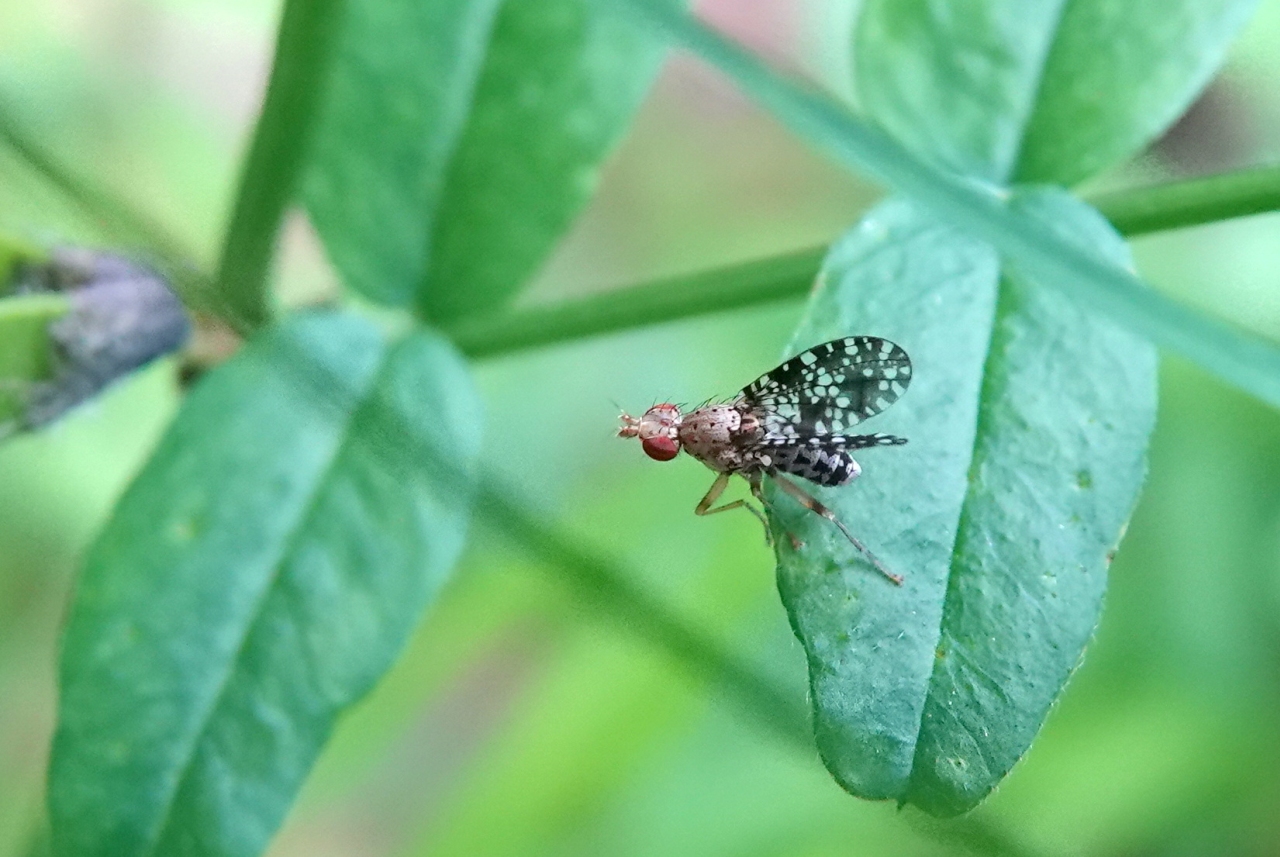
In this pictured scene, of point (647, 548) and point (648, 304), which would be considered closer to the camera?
point (648, 304)

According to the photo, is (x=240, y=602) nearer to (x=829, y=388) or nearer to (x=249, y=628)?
(x=249, y=628)

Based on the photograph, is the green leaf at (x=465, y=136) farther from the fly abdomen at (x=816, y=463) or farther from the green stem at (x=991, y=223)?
the green stem at (x=991, y=223)

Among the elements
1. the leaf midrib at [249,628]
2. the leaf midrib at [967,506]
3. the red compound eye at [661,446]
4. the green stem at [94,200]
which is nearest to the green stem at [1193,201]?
the leaf midrib at [967,506]

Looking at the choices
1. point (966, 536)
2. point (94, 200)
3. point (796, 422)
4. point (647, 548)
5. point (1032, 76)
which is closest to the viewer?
point (966, 536)

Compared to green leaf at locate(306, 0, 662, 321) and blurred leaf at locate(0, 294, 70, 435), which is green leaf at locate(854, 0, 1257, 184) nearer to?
green leaf at locate(306, 0, 662, 321)

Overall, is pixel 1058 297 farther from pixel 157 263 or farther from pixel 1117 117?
pixel 157 263

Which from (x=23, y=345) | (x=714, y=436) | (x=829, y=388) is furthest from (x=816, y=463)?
(x=23, y=345)
